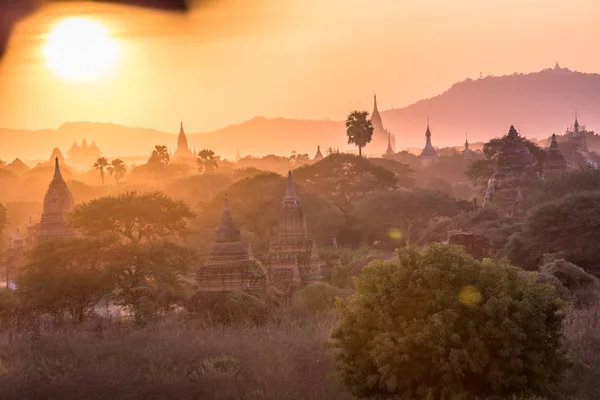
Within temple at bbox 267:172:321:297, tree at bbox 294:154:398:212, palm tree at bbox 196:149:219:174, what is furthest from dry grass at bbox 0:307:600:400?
palm tree at bbox 196:149:219:174

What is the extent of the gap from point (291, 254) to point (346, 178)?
4259cm

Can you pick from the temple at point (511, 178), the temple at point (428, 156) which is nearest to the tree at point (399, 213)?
the temple at point (511, 178)

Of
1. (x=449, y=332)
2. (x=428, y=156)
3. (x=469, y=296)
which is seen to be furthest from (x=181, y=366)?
(x=428, y=156)

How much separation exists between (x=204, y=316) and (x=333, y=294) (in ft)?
15.9

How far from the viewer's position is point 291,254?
4328cm

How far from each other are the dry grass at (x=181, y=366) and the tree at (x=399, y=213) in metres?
43.7

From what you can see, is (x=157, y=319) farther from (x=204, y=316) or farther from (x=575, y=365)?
(x=575, y=365)

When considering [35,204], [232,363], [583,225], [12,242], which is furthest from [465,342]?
[35,204]

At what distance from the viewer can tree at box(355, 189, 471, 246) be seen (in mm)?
67375

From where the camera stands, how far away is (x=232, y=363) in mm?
21328

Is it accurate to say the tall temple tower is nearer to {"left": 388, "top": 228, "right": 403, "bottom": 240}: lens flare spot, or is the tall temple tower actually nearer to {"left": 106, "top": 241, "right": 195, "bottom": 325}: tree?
{"left": 388, "top": 228, "right": 403, "bottom": 240}: lens flare spot

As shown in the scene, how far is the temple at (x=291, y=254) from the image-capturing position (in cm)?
4041

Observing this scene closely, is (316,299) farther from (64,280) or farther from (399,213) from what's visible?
(399,213)

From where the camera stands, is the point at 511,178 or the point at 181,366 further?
the point at 511,178
